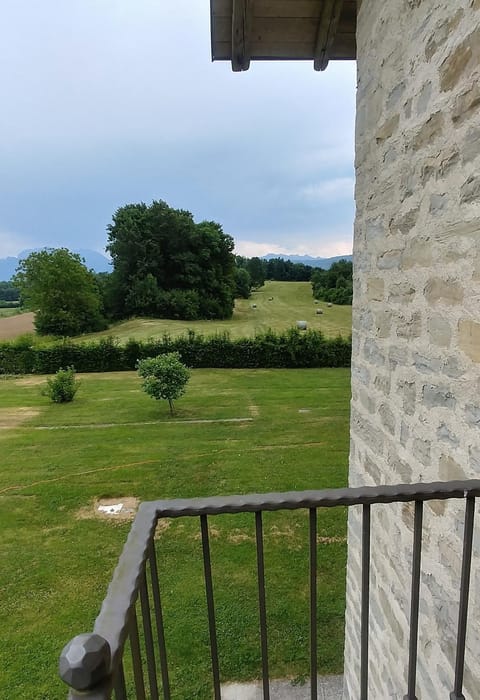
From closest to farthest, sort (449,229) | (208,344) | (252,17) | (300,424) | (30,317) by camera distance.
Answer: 1. (449,229)
2. (252,17)
3. (300,424)
4. (208,344)
5. (30,317)

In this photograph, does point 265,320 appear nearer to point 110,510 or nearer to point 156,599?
point 110,510

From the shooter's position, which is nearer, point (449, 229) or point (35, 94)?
point (449, 229)

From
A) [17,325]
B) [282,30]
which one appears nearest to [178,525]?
[282,30]

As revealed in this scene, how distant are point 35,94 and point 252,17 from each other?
77.5 feet

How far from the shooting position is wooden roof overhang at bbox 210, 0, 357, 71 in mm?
2203

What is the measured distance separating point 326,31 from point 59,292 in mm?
A: 27517

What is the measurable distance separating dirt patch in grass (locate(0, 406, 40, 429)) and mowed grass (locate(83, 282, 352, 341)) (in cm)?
730

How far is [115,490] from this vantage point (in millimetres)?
7324

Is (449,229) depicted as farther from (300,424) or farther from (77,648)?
(300,424)

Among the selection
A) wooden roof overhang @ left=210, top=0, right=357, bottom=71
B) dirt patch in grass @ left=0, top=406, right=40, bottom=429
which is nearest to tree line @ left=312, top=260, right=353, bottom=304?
dirt patch in grass @ left=0, top=406, right=40, bottom=429

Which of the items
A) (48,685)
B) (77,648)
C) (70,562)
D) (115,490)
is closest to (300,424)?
(115,490)

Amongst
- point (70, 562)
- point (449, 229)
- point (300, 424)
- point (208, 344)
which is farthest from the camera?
point (208, 344)

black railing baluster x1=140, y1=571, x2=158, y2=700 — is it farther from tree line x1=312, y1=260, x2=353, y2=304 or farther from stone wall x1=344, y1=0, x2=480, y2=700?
tree line x1=312, y1=260, x2=353, y2=304

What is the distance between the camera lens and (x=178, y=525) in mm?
6188
